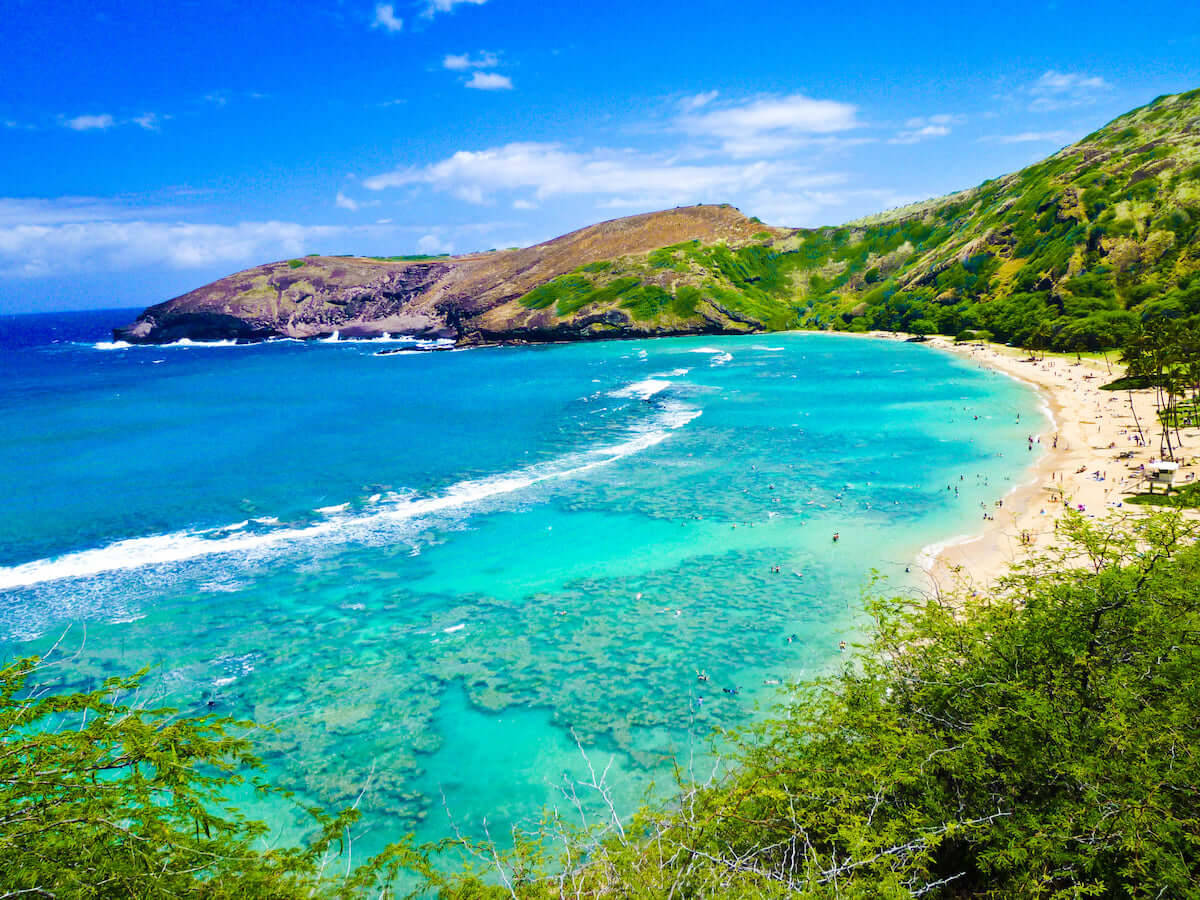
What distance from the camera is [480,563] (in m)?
42.8

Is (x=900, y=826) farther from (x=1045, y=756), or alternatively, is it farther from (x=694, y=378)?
(x=694, y=378)

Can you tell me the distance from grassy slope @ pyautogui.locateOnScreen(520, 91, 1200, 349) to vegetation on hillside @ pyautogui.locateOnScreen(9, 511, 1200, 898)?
110m

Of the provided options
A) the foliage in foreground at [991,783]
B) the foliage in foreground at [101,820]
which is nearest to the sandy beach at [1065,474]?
the foliage in foreground at [991,783]

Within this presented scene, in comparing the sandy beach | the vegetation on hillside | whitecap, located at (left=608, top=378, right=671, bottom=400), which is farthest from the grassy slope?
the vegetation on hillside

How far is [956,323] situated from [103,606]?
162m

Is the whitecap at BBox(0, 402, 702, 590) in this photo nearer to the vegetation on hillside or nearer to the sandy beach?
the vegetation on hillside

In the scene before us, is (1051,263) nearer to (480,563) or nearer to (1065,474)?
(1065,474)

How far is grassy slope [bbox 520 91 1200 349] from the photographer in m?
112

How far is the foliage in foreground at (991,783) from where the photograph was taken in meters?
12.8

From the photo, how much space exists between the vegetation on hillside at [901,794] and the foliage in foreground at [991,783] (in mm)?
64

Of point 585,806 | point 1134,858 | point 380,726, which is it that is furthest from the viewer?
point 380,726

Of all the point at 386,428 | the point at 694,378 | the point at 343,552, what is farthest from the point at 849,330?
the point at 343,552

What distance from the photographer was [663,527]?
4766 centimetres

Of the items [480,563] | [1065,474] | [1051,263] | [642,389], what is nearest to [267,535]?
[480,563]
